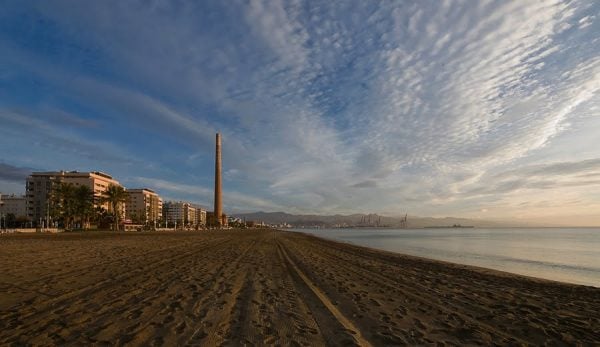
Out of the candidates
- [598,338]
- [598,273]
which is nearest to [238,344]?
[598,338]

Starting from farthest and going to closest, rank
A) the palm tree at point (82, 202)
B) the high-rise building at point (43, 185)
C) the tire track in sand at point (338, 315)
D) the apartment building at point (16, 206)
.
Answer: the apartment building at point (16, 206) → the high-rise building at point (43, 185) → the palm tree at point (82, 202) → the tire track in sand at point (338, 315)

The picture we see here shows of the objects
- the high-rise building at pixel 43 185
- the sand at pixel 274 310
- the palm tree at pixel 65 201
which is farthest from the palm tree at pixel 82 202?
the sand at pixel 274 310

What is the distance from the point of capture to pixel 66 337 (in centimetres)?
612

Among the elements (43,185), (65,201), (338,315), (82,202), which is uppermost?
(43,185)

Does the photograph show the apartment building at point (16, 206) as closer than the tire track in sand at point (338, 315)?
No

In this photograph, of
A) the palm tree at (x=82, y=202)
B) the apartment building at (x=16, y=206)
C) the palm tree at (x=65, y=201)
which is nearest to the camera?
the palm tree at (x=65, y=201)

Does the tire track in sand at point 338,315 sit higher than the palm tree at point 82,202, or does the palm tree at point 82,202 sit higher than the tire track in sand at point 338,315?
the palm tree at point 82,202

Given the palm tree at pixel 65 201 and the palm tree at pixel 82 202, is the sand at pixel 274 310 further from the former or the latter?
the palm tree at pixel 82 202

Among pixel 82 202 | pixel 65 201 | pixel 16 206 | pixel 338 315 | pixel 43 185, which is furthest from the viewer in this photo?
pixel 16 206

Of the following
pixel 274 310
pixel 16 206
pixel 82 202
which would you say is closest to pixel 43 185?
pixel 16 206

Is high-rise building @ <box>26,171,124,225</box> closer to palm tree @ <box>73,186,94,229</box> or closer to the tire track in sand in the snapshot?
palm tree @ <box>73,186,94,229</box>

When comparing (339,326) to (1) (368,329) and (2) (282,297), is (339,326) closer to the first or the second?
(1) (368,329)

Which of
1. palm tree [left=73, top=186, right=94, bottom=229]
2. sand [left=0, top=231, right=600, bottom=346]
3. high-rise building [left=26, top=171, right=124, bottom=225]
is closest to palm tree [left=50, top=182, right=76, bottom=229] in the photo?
palm tree [left=73, top=186, right=94, bottom=229]

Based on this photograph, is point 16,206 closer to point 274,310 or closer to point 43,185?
point 43,185
